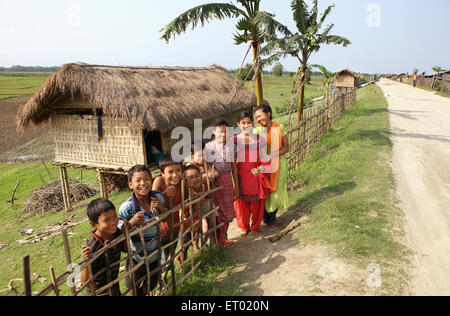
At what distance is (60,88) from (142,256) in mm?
6205

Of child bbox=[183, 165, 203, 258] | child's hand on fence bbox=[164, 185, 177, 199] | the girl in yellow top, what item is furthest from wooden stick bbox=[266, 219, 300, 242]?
child's hand on fence bbox=[164, 185, 177, 199]

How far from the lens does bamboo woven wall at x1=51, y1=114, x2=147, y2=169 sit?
736 centimetres

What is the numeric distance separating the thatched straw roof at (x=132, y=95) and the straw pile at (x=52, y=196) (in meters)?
3.00

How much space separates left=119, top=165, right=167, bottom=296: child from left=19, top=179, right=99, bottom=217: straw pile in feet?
28.4

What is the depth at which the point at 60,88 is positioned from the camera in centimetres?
720

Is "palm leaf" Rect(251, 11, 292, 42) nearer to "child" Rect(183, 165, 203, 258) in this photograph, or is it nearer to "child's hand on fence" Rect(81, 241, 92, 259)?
"child" Rect(183, 165, 203, 258)

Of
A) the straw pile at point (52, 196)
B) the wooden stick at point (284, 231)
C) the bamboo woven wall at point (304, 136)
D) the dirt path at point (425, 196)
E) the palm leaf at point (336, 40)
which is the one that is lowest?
the straw pile at point (52, 196)

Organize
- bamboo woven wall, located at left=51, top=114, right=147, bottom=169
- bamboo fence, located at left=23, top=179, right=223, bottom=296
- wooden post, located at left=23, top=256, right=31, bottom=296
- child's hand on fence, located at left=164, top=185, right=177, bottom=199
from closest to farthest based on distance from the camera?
wooden post, located at left=23, top=256, right=31, bottom=296 < bamboo fence, located at left=23, top=179, right=223, bottom=296 < child's hand on fence, located at left=164, top=185, right=177, bottom=199 < bamboo woven wall, located at left=51, top=114, right=147, bottom=169

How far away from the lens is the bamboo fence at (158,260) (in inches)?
76.3

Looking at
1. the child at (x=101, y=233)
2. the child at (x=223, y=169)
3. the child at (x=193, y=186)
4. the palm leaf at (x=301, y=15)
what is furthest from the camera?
the palm leaf at (x=301, y=15)

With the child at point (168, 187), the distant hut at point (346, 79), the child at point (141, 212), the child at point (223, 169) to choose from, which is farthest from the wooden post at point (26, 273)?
the distant hut at point (346, 79)

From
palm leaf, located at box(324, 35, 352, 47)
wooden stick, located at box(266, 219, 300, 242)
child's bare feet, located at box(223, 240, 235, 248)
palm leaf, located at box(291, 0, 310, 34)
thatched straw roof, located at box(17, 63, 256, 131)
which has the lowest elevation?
child's bare feet, located at box(223, 240, 235, 248)

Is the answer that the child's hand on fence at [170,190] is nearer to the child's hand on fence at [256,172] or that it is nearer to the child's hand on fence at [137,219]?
the child's hand on fence at [137,219]

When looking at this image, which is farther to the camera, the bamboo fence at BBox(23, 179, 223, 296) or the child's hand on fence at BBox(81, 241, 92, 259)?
the child's hand on fence at BBox(81, 241, 92, 259)
